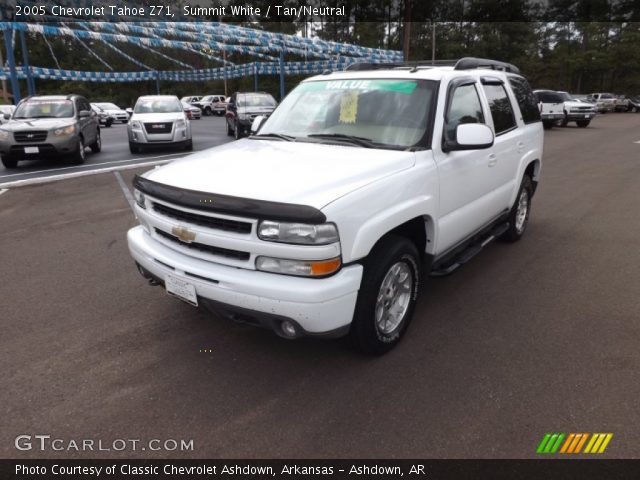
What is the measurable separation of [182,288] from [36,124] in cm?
1073

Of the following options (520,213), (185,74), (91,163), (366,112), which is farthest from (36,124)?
(185,74)

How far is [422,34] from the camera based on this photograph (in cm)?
5866

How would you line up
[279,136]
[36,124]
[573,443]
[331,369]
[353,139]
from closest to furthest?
[573,443], [331,369], [353,139], [279,136], [36,124]

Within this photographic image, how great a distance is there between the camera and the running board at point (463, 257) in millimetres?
3848

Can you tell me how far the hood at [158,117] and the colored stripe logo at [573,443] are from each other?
43.5 ft

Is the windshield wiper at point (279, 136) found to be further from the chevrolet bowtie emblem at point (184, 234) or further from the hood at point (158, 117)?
the hood at point (158, 117)

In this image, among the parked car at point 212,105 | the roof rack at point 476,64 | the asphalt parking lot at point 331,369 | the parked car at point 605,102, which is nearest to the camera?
the asphalt parking lot at point 331,369

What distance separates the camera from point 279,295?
2.63 m

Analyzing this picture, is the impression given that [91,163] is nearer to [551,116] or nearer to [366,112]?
[366,112]

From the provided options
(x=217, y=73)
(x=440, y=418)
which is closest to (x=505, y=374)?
(x=440, y=418)

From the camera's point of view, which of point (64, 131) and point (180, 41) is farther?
point (180, 41)

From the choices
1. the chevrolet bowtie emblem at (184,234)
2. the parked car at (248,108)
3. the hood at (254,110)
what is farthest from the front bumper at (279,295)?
the hood at (254,110)

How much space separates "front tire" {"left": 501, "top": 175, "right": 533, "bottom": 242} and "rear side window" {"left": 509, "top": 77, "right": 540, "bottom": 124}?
2.27 ft
